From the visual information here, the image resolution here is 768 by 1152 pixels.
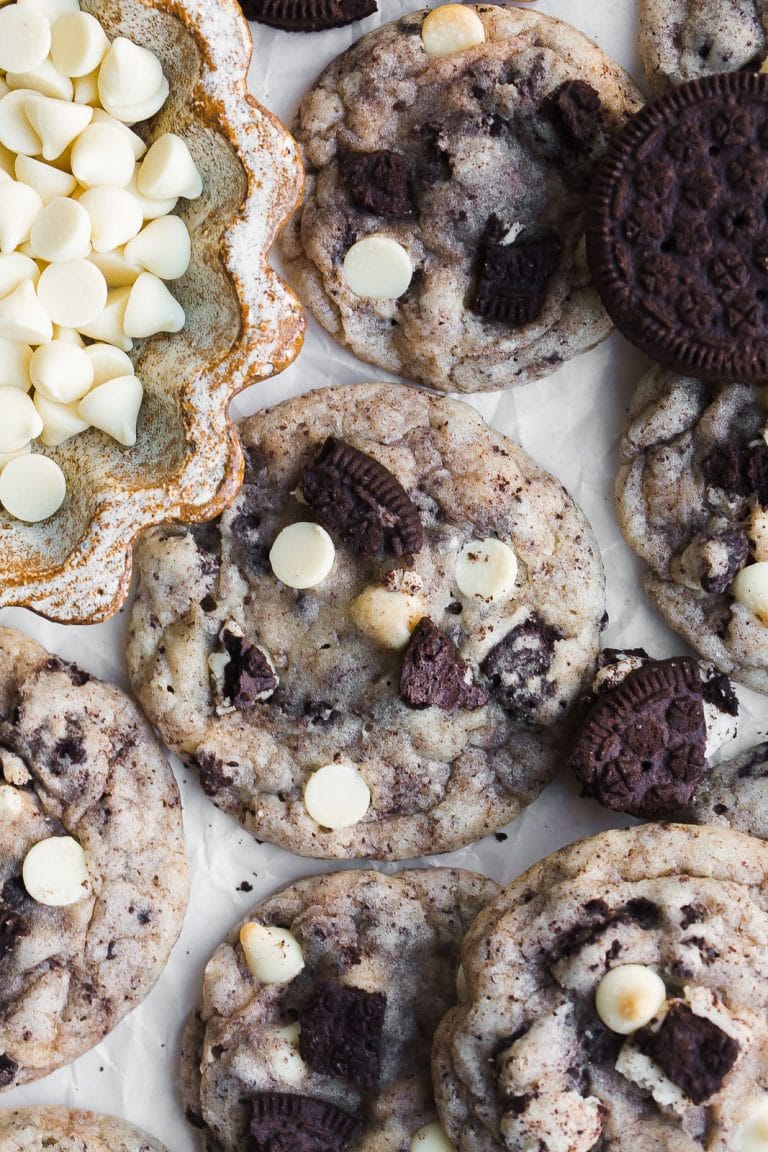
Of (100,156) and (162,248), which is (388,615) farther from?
(100,156)

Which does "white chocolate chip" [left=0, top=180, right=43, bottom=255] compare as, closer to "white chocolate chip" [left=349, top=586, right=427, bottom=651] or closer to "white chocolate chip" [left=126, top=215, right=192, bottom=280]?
"white chocolate chip" [left=126, top=215, right=192, bottom=280]

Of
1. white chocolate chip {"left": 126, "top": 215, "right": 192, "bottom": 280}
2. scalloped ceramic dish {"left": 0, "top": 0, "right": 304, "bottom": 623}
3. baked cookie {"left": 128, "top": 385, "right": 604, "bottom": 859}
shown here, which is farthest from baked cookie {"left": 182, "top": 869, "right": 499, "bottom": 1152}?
white chocolate chip {"left": 126, "top": 215, "right": 192, "bottom": 280}

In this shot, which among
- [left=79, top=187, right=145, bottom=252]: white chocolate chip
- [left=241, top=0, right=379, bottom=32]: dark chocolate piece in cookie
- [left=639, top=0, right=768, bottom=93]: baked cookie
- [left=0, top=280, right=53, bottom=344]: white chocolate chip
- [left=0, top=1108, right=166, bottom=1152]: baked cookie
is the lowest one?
[left=0, top=1108, right=166, bottom=1152]: baked cookie

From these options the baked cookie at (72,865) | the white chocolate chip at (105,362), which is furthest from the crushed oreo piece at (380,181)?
the baked cookie at (72,865)

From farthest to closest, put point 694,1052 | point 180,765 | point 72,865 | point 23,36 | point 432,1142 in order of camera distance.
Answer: point 180,765, point 72,865, point 432,1142, point 23,36, point 694,1052

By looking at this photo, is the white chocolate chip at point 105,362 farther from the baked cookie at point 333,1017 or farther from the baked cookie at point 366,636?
the baked cookie at point 333,1017

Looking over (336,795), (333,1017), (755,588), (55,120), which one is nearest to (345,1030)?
(333,1017)
